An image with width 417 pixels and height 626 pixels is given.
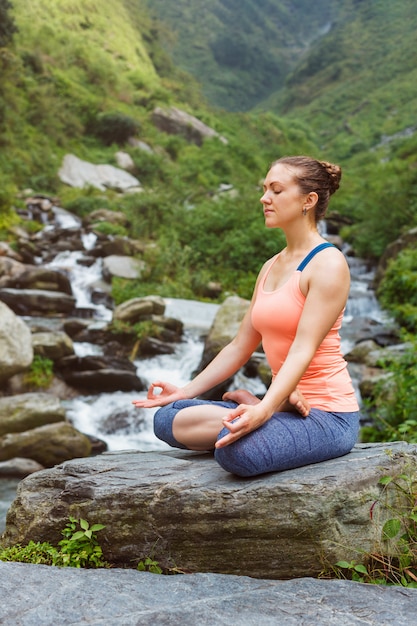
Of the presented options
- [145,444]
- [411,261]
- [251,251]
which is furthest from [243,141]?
[145,444]

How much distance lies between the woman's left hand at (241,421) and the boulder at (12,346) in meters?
6.52

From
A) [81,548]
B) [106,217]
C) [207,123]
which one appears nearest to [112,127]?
[207,123]

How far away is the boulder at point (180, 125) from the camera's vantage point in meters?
39.1

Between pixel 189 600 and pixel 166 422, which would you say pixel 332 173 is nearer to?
pixel 166 422

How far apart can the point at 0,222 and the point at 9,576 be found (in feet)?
54.9

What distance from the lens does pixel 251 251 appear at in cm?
1767

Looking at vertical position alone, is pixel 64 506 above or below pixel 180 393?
below

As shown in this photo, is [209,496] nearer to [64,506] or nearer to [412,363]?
[64,506]

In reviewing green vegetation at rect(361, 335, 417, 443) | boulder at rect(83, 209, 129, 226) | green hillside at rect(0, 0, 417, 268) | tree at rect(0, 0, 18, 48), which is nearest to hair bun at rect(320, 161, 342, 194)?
green vegetation at rect(361, 335, 417, 443)

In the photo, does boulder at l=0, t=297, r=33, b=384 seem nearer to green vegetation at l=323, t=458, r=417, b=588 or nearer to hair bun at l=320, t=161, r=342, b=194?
hair bun at l=320, t=161, r=342, b=194

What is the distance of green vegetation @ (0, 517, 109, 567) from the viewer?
2.83 m

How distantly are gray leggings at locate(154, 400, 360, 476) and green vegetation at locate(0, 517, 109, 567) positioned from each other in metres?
0.72

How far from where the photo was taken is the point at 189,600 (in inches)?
92.6

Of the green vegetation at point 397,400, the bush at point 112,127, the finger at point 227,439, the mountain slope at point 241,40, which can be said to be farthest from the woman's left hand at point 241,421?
the mountain slope at point 241,40
